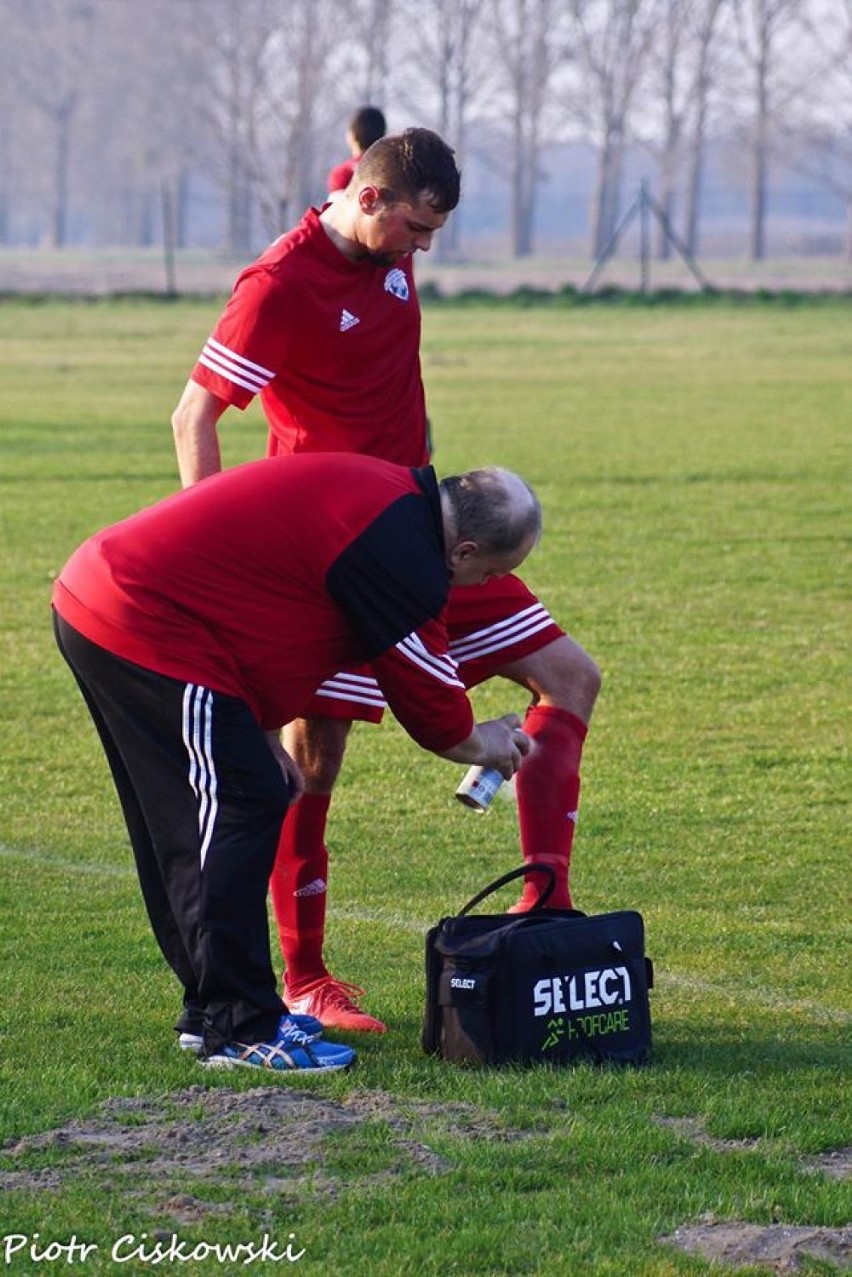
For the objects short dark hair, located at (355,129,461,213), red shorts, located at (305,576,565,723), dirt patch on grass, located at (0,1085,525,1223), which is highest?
short dark hair, located at (355,129,461,213)

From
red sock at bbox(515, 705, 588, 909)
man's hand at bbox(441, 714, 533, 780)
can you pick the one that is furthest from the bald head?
red sock at bbox(515, 705, 588, 909)

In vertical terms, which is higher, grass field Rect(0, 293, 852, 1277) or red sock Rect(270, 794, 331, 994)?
red sock Rect(270, 794, 331, 994)

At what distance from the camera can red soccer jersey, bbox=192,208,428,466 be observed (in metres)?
5.56

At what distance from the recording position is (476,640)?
5727 millimetres

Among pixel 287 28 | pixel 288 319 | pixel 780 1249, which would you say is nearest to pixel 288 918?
pixel 288 319

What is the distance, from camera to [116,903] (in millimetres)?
6848

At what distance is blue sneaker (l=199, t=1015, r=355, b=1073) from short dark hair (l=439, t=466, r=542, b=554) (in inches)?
51.3

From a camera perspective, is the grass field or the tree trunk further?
the tree trunk

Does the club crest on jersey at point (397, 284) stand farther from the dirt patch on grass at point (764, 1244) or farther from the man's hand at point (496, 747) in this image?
the dirt patch on grass at point (764, 1244)

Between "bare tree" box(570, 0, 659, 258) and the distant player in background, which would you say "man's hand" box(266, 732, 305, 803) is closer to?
the distant player in background

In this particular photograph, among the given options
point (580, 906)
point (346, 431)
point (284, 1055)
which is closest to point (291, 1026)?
point (284, 1055)

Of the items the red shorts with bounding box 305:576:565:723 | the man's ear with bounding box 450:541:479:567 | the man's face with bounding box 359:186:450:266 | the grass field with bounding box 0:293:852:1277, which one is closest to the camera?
the grass field with bounding box 0:293:852:1277

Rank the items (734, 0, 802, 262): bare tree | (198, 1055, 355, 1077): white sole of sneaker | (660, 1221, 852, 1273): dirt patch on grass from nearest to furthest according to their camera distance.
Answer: (660, 1221, 852, 1273): dirt patch on grass < (198, 1055, 355, 1077): white sole of sneaker < (734, 0, 802, 262): bare tree

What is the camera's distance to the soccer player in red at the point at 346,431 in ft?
18.2
